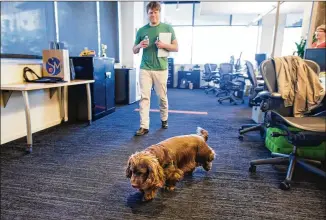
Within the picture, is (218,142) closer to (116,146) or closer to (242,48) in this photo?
(116,146)

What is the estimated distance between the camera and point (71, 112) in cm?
278

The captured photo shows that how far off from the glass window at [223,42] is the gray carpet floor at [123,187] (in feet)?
17.6

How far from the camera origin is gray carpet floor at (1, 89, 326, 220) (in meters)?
1.08

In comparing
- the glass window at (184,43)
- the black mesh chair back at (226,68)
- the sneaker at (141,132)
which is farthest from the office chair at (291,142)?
the glass window at (184,43)

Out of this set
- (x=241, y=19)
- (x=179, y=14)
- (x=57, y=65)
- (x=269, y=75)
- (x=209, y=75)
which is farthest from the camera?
(x=179, y=14)

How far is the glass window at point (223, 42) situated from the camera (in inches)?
270

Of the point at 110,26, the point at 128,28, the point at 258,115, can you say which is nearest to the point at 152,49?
the point at 258,115

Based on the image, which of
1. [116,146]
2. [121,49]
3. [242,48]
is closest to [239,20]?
[242,48]

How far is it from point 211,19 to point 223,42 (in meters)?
0.81

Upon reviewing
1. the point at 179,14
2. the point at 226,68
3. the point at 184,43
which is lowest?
the point at 226,68

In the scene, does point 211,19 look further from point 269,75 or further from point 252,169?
point 252,169

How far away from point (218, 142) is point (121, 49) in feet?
9.92

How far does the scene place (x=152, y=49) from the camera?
2254 mm

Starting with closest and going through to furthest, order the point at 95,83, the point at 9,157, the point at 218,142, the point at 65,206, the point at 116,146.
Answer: the point at 65,206
the point at 9,157
the point at 116,146
the point at 218,142
the point at 95,83
